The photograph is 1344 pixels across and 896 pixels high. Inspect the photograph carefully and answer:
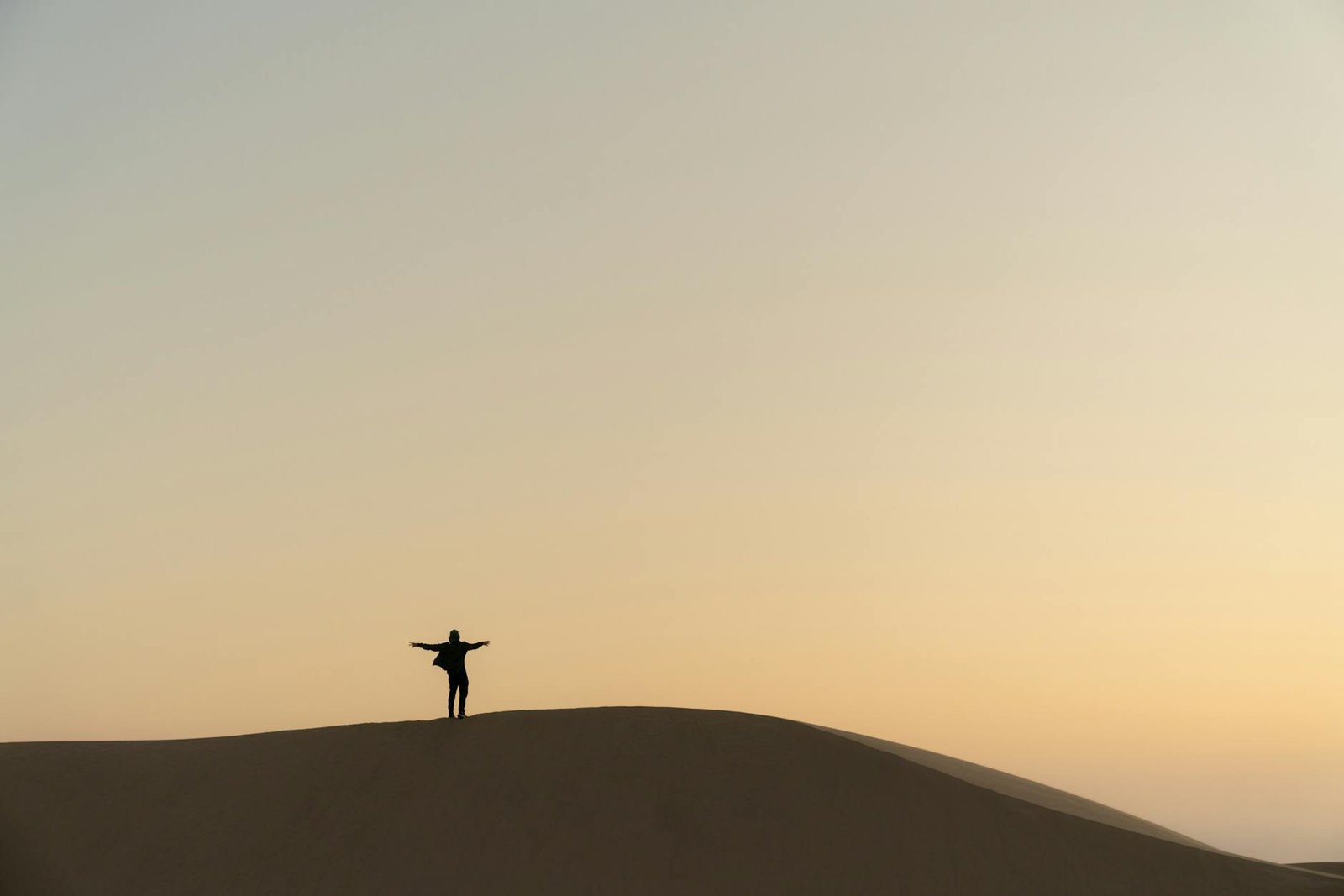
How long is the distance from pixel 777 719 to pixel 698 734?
5.90 feet

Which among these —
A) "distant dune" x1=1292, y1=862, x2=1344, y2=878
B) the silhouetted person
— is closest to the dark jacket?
the silhouetted person

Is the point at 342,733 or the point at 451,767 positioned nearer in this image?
the point at 451,767

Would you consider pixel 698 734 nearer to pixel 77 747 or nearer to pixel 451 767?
pixel 451 767

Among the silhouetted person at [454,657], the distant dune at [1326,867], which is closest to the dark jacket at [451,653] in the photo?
the silhouetted person at [454,657]

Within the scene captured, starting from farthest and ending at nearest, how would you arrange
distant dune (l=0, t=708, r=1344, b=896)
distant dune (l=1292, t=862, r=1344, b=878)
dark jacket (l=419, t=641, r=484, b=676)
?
distant dune (l=1292, t=862, r=1344, b=878) < dark jacket (l=419, t=641, r=484, b=676) < distant dune (l=0, t=708, r=1344, b=896)

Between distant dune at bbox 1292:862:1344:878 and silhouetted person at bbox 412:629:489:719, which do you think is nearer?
silhouetted person at bbox 412:629:489:719

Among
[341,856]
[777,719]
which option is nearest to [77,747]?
[341,856]

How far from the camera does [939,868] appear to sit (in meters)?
21.7

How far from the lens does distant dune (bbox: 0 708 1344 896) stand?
21.6 m

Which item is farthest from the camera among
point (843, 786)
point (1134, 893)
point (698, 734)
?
point (698, 734)

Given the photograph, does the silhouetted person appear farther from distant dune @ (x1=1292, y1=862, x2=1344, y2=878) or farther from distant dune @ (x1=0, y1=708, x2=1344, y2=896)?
distant dune @ (x1=1292, y1=862, x2=1344, y2=878)

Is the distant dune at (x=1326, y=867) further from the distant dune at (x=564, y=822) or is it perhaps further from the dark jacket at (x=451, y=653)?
the dark jacket at (x=451, y=653)

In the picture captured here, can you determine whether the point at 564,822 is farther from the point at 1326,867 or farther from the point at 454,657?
the point at 1326,867

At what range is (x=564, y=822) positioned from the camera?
22688 mm
